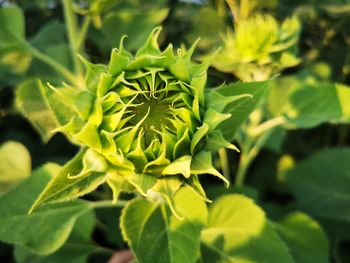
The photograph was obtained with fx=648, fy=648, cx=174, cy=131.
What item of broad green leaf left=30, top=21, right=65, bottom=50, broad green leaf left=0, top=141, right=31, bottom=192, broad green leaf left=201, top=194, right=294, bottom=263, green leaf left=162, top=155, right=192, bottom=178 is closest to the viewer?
green leaf left=162, top=155, right=192, bottom=178

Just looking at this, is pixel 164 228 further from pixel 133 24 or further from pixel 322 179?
pixel 322 179

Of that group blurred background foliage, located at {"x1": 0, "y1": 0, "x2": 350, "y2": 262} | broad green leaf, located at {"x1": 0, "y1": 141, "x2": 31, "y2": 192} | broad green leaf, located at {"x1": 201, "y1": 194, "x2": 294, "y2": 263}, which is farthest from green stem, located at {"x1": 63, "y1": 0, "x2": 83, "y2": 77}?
broad green leaf, located at {"x1": 201, "y1": 194, "x2": 294, "y2": 263}

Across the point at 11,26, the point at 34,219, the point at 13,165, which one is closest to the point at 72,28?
the point at 11,26

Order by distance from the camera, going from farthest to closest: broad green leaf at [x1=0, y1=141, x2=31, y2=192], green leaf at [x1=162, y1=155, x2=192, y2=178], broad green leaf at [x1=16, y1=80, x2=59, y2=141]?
broad green leaf at [x1=0, y1=141, x2=31, y2=192] < broad green leaf at [x1=16, y1=80, x2=59, y2=141] < green leaf at [x1=162, y1=155, x2=192, y2=178]

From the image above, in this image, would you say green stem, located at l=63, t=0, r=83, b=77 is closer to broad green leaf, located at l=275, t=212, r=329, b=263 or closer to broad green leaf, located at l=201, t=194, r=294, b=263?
broad green leaf, located at l=201, t=194, r=294, b=263

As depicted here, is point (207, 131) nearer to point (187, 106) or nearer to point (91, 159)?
point (187, 106)

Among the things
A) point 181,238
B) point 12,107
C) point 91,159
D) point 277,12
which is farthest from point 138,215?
point 277,12

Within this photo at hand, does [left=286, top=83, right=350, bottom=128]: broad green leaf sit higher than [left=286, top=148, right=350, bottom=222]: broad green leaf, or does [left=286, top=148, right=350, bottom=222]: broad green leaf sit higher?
[left=286, top=83, right=350, bottom=128]: broad green leaf

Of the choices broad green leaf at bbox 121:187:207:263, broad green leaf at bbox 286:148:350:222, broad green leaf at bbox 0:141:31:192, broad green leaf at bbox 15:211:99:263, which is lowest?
broad green leaf at bbox 286:148:350:222
